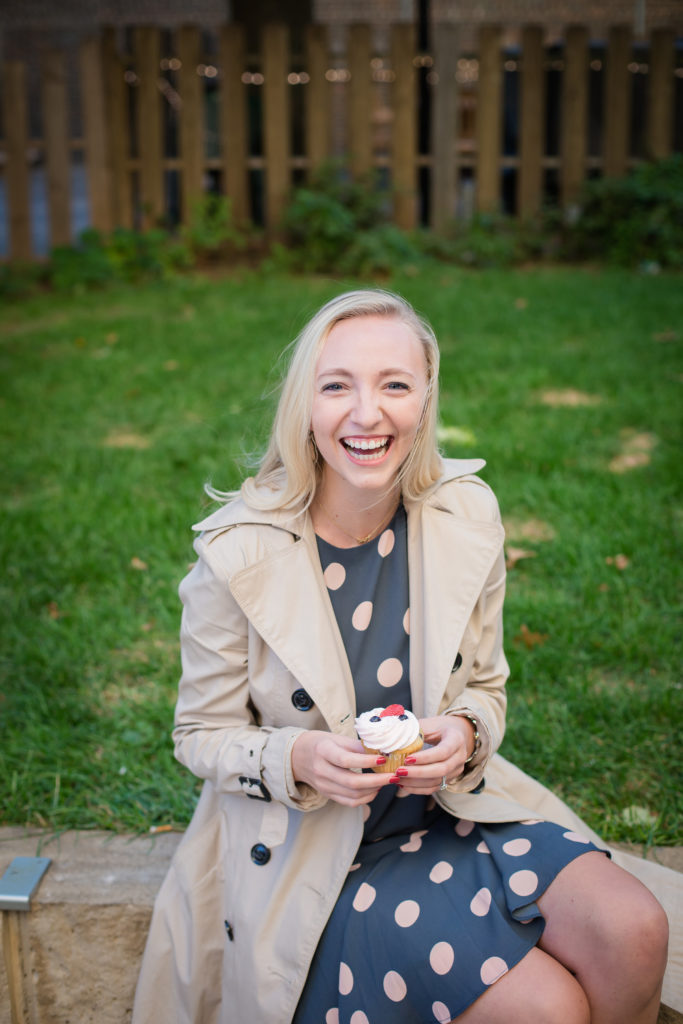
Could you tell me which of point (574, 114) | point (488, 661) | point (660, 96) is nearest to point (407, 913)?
point (488, 661)

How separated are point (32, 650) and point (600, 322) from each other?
464 centimetres

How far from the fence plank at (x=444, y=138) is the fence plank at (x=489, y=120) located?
23 centimetres

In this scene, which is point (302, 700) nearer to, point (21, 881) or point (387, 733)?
point (387, 733)

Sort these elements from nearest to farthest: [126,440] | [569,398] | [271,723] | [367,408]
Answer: [367,408] → [271,723] → [126,440] → [569,398]

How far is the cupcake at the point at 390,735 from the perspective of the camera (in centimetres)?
174

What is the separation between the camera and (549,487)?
420 centimetres

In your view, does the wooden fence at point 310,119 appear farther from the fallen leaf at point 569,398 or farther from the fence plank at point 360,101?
the fallen leaf at point 569,398

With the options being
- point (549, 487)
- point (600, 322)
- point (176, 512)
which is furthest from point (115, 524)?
point (600, 322)

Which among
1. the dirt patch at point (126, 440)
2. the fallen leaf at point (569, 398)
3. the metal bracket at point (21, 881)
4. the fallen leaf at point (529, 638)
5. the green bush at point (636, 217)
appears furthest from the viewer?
the green bush at point (636, 217)

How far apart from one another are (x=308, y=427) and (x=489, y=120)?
24.8 ft

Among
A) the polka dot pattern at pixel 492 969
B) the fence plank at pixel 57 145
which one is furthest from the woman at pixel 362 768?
the fence plank at pixel 57 145

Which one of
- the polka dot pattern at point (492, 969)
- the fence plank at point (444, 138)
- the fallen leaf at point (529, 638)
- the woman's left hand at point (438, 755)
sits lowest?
the fallen leaf at point (529, 638)

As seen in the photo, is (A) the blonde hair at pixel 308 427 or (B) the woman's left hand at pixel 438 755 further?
(A) the blonde hair at pixel 308 427

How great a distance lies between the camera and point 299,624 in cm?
195
